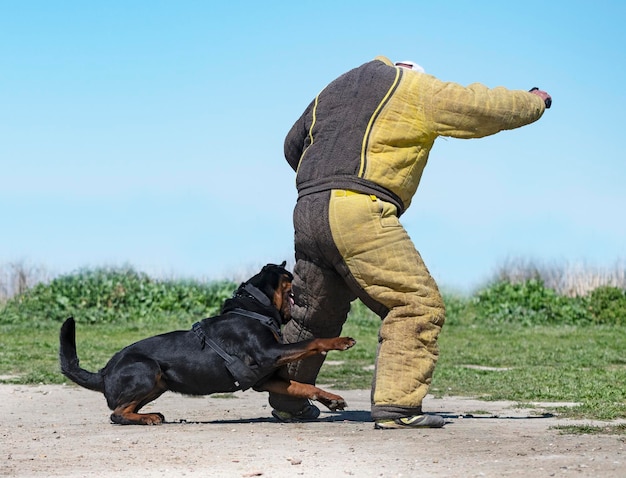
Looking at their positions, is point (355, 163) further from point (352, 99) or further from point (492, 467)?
point (492, 467)

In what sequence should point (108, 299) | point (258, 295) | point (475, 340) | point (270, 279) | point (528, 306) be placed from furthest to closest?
1. point (528, 306)
2. point (108, 299)
3. point (475, 340)
4. point (270, 279)
5. point (258, 295)

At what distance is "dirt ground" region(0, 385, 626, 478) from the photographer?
4.82 m

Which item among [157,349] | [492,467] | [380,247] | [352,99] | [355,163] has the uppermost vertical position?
[352,99]

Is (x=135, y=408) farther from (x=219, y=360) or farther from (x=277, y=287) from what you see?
(x=277, y=287)

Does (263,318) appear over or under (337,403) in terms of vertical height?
over

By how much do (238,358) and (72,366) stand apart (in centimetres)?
122

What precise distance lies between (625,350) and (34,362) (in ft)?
26.8

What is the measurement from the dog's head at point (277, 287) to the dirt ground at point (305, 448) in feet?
2.52

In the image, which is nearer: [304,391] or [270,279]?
[304,391]

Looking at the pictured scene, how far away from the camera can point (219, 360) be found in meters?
6.46

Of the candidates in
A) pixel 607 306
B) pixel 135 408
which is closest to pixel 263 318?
pixel 135 408

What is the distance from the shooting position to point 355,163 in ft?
19.6

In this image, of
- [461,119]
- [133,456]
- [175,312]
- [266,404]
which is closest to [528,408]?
[266,404]

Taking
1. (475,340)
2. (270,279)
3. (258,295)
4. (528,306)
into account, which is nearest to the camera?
(258,295)
